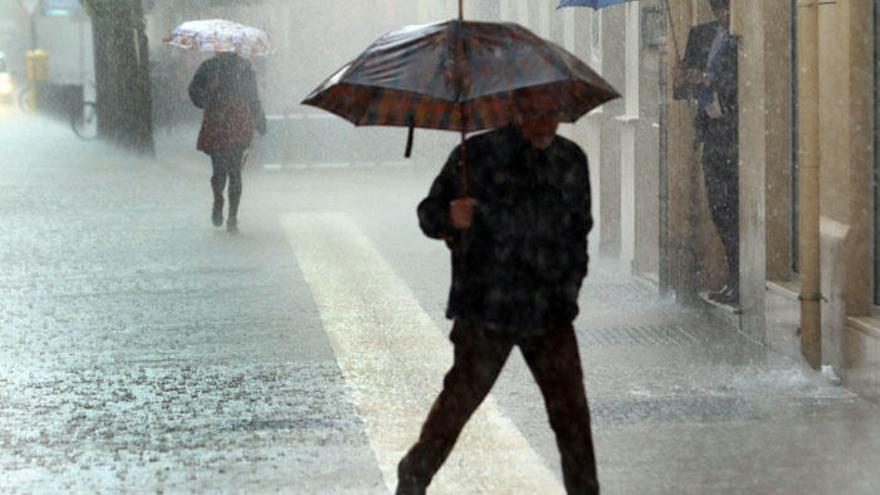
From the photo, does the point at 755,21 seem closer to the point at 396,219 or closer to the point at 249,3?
the point at 396,219

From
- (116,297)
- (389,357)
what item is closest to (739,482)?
(389,357)

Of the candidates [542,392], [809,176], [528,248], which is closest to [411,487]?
[542,392]

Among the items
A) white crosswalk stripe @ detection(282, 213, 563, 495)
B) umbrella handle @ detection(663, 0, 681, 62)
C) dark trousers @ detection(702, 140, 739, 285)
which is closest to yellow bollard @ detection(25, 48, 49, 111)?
white crosswalk stripe @ detection(282, 213, 563, 495)

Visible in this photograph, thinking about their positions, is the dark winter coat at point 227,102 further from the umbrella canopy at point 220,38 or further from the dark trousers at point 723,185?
the dark trousers at point 723,185

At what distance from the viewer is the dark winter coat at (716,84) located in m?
11.2

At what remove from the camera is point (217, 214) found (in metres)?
17.5

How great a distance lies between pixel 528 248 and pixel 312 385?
11.1 ft

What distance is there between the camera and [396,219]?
18.6 meters

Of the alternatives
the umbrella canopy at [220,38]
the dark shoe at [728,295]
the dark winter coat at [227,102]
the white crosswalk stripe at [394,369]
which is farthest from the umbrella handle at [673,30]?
the umbrella canopy at [220,38]

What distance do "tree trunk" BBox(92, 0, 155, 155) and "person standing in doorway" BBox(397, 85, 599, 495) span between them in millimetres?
24374

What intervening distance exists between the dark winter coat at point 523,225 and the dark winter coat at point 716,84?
206 inches

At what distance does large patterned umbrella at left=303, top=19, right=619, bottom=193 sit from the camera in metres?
5.90

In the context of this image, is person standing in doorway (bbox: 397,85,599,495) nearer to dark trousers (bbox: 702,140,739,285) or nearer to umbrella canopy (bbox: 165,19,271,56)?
dark trousers (bbox: 702,140,739,285)

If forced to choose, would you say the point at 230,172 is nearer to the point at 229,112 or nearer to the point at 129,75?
the point at 229,112
